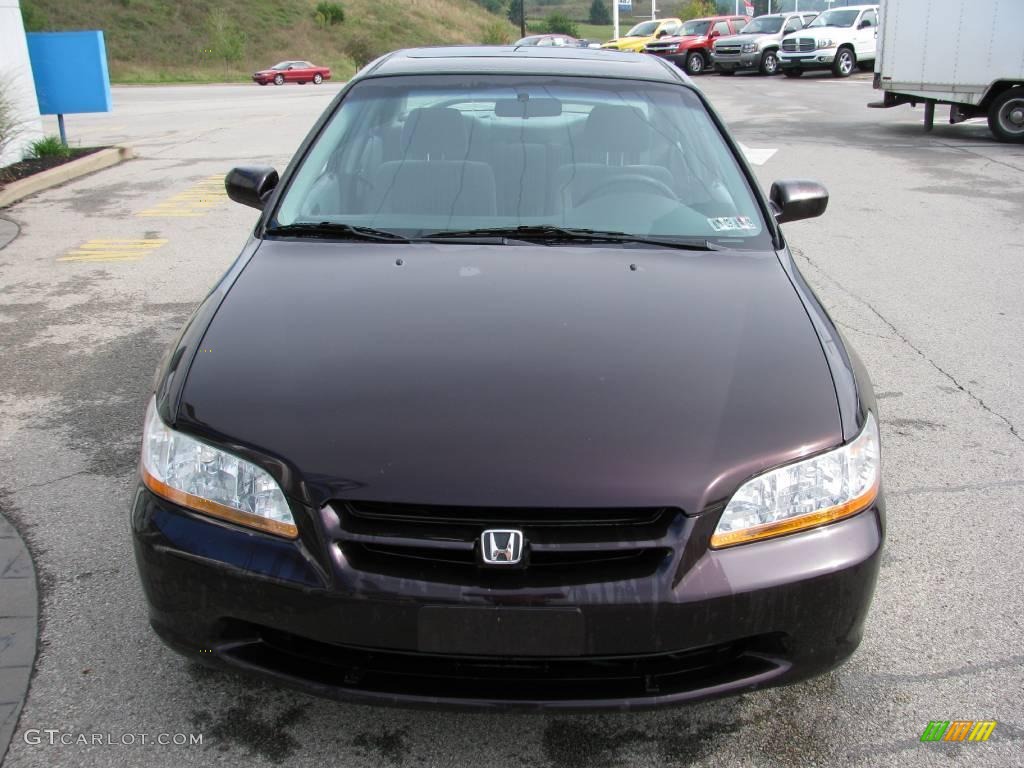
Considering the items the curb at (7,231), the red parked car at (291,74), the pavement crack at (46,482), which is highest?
the pavement crack at (46,482)

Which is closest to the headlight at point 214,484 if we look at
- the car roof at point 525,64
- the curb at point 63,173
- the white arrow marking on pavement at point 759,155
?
the car roof at point 525,64

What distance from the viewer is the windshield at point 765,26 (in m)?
34.5

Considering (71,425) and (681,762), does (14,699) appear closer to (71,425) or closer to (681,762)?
(681,762)

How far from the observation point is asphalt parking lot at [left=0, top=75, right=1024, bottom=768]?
8.21 ft

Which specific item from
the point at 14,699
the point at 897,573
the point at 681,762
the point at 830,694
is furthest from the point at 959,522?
the point at 14,699

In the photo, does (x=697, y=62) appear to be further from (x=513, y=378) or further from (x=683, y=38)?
(x=513, y=378)

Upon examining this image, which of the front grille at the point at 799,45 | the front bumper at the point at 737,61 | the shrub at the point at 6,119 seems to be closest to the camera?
the shrub at the point at 6,119

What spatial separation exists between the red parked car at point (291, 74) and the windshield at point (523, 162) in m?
46.9

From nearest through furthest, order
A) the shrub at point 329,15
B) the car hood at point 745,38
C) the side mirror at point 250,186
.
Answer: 1. the side mirror at point 250,186
2. the car hood at point 745,38
3. the shrub at point 329,15

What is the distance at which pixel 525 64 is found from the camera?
13.5 feet

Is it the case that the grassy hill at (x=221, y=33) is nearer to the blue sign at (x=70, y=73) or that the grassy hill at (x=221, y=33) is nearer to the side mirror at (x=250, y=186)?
the blue sign at (x=70, y=73)

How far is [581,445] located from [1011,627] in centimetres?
165

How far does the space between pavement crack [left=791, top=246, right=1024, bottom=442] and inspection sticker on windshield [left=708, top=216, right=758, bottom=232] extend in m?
1.83

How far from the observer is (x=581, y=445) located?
2.26m
